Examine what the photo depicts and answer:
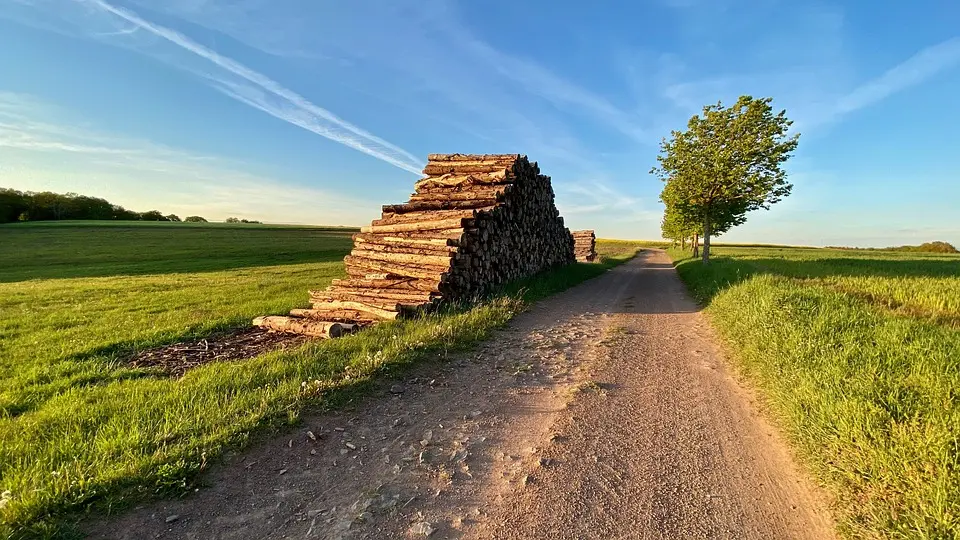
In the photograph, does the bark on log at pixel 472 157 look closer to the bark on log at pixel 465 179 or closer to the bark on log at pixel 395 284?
the bark on log at pixel 465 179

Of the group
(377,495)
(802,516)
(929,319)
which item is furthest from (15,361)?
(929,319)

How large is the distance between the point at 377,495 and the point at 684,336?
699cm

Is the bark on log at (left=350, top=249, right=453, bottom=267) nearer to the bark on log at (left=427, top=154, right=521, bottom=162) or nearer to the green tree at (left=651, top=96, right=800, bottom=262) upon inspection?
the bark on log at (left=427, top=154, right=521, bottom=162)

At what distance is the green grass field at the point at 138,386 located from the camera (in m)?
3.14

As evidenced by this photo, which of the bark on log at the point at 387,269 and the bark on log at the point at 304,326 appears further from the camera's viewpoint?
the bark on log at the point at 387,269

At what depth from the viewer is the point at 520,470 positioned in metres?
3.58

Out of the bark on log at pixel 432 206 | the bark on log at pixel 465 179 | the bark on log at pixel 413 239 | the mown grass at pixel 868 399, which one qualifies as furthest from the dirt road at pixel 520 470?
the bark on log at pixel 465 179

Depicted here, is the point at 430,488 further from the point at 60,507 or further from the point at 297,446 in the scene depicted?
the point at 60,507

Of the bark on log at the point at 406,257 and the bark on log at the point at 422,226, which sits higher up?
the bark on log at the point at 422,226

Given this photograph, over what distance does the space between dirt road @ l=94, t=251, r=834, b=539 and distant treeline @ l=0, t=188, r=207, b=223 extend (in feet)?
270

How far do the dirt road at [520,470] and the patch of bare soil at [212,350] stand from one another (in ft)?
10.9

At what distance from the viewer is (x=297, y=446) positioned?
3.91 m

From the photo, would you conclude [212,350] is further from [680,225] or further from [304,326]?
[680,225]

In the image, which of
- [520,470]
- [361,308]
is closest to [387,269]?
[361,308]
